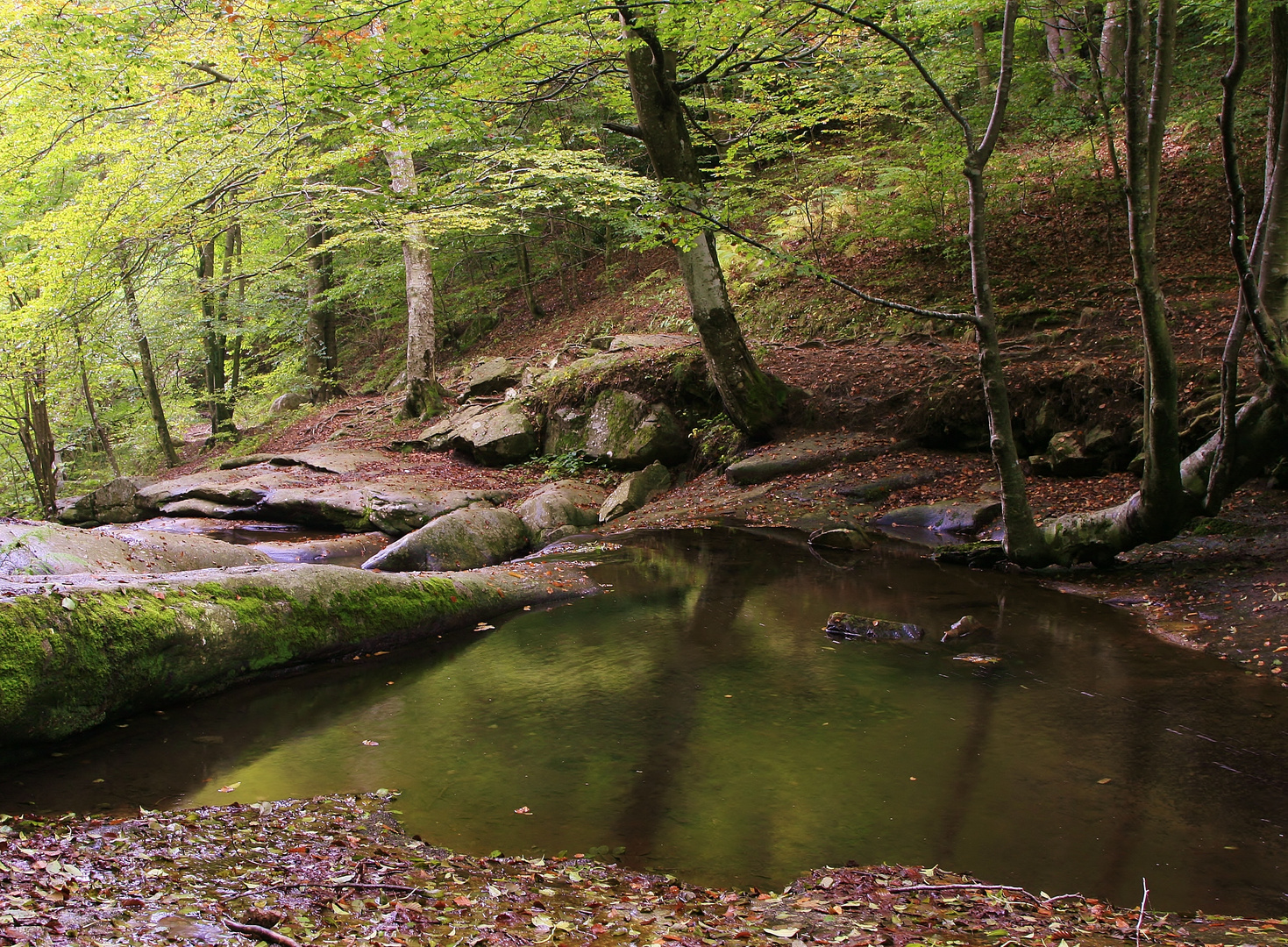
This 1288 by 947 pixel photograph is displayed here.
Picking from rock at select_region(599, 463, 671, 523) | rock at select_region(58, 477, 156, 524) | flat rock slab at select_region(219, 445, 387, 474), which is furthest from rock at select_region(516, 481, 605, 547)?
rock at select_region(58, 477, 156, 524)

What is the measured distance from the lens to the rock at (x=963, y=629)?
265 inches

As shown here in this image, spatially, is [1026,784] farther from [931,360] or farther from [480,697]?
[931,360]

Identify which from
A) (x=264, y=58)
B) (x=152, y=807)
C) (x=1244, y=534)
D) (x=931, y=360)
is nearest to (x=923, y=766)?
(x=152, y=807)

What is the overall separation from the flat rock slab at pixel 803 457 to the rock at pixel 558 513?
2304 mm

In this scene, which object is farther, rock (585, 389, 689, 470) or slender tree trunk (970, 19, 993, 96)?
slender tree trunk (970, 19, 993, 96)

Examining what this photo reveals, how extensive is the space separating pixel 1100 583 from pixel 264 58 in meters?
10.9

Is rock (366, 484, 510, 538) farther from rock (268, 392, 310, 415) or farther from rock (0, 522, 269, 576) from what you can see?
rock (268, 392, 310, 415)

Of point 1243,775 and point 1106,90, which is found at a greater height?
point 1106,90

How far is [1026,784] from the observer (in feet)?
14.1

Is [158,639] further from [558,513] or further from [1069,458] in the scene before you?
[1069,458]

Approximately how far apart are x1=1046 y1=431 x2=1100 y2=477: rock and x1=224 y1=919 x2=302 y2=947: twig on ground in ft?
32.7

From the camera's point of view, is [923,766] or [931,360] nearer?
[923,766]

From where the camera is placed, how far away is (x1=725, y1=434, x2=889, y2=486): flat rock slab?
38.9ft

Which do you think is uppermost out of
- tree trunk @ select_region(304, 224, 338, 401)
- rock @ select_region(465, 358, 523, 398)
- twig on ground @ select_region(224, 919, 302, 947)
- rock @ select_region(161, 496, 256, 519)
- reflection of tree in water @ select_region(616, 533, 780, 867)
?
tree trunk @ select_region(304, 224, 338, 401)
